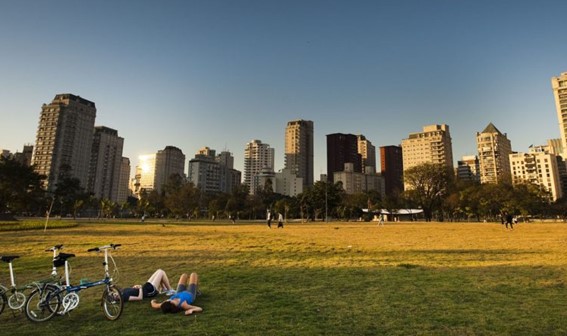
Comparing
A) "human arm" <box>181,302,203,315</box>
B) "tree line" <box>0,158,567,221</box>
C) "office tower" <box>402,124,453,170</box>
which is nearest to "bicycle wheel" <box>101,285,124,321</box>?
"human arm" <box>181,302,203,315</box>

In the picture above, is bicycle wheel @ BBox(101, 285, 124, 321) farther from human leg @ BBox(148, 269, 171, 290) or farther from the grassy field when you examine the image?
human leg @ BBox(148, 269, 171, 290)

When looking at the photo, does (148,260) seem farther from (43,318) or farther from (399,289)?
(399,289)

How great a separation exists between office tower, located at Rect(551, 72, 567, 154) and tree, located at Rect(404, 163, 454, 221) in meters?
97.7

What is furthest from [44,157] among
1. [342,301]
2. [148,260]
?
[342,301]

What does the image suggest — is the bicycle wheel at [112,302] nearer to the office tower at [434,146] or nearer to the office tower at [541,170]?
the office tower at [541,170]

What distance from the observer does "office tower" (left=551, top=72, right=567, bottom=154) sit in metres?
153

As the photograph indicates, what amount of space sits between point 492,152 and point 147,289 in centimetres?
21109

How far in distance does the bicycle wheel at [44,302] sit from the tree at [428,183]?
9984 centimetres

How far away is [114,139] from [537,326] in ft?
716

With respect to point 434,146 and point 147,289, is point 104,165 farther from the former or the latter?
point 147,289

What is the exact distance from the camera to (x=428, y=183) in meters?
97.8

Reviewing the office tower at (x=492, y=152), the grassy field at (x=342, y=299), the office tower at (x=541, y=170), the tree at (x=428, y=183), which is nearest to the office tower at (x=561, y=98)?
the office tower at (x=541, y=170)

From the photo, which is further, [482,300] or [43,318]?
[482,300]

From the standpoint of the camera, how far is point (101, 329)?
20.5 feet
